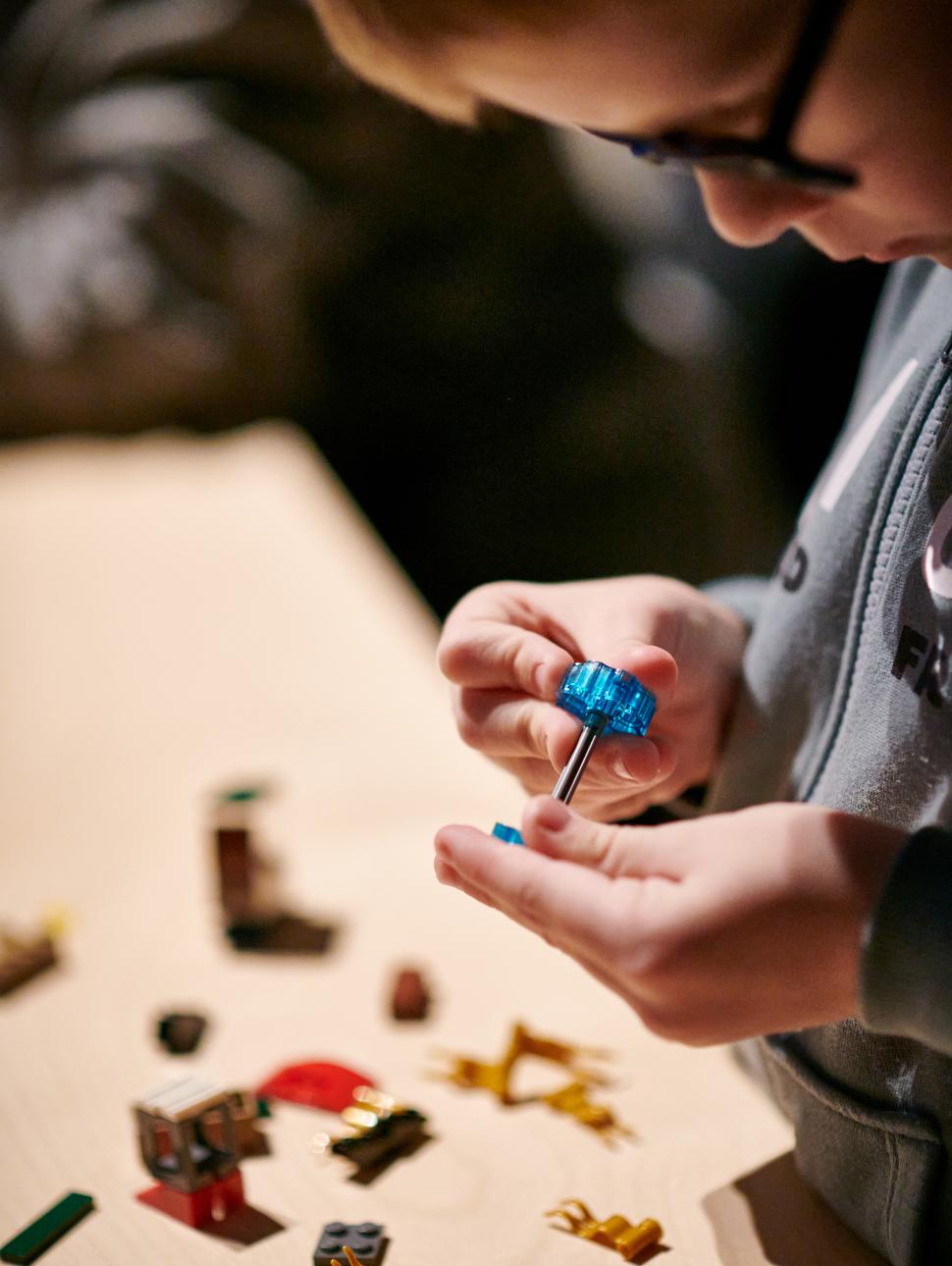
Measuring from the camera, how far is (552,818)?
0.98 ft

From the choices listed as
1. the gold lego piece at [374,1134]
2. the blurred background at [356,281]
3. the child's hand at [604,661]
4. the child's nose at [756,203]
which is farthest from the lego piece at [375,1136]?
the blurred background at [356,281]

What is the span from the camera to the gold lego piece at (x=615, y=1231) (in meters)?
0.36

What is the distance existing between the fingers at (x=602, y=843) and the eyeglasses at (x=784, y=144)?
17 cm

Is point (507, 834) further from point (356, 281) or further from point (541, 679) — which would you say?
point (356, 281)

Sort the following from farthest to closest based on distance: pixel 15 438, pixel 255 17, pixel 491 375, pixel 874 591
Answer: pixel 255 17
pixel 15 438
pixel 491 375
pixel 874 591

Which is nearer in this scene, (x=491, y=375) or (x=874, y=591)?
(x=874, y=591)

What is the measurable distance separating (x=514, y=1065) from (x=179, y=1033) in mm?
138

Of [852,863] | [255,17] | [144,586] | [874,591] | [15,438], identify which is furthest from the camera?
[255,17]

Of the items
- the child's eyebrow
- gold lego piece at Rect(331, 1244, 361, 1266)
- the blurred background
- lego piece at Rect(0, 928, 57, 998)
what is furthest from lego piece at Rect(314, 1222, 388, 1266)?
the blurred background

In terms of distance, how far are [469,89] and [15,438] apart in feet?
5.13

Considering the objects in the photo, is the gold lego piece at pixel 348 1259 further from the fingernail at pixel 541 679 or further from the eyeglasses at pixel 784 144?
the eyeglasses at pixel 784 144

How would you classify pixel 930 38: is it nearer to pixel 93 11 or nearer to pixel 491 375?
pixel 491 375

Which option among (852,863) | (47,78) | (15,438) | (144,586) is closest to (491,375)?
(144,586)

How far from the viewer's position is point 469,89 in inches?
14.1
